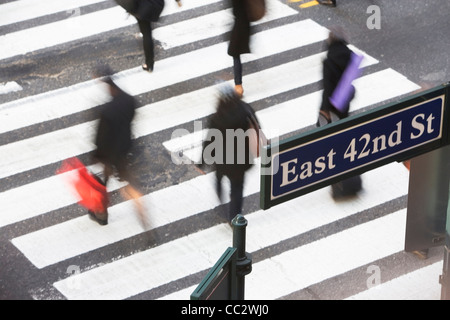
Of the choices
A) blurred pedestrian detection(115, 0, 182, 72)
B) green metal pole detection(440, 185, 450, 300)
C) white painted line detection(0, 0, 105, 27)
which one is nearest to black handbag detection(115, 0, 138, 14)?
blurred pedestrian detection(115, 0, 182, 72)

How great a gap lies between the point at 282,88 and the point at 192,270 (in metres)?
4.11

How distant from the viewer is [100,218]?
11500 mm

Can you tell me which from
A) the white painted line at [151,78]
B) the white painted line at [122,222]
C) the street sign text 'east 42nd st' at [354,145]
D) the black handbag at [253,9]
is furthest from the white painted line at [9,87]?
the street sign text 'east 42nd st' at [354,145]

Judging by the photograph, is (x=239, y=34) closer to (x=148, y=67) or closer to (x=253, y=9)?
(x=253, y=9)

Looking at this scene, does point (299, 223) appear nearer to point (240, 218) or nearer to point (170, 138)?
point (170, 138)

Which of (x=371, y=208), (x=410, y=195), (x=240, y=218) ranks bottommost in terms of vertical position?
(x=371, y=208)

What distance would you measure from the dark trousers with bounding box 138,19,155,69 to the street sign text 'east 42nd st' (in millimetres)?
7907

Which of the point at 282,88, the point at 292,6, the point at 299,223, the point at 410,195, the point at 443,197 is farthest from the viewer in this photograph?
the point at 292,6

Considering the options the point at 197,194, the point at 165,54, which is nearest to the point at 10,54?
the point at 165,54

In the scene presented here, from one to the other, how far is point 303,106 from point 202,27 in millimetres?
2696

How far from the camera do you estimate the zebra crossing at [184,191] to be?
10.8 meters

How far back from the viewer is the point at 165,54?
1505 centimetres

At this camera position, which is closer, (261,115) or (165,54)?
(261,115)

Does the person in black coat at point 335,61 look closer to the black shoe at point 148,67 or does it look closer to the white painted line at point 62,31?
the black shoe at point 148,67
